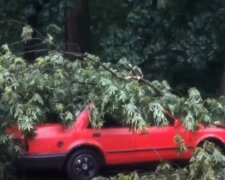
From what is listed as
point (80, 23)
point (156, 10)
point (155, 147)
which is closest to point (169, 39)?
point (156, 10)

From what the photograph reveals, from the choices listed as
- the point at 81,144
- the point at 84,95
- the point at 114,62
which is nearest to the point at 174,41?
the point at 114,62

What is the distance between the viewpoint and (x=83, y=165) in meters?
12.7

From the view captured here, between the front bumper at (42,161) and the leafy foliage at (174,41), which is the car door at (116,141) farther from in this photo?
the leafy foliage at (174,41)

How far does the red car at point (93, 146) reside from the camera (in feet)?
41.0

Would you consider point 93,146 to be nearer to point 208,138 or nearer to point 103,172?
point 103,172

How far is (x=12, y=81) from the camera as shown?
10.6m

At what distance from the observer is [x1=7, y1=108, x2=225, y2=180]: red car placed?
12.5 metres

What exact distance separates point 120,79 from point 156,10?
35.6ft

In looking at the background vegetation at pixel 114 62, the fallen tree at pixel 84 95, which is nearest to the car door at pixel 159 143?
the background vegetation at pixel 114 62

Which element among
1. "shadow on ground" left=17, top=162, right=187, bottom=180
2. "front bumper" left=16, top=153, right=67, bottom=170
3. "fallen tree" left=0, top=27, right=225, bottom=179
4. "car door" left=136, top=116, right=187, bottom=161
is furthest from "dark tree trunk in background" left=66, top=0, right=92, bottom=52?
"fallen tree" left=0, top=27, right=225, bottom=179

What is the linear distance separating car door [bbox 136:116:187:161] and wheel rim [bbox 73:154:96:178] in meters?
0.82

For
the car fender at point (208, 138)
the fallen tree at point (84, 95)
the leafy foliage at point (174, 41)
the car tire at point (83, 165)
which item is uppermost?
the leafy foliage at point (174, 41)

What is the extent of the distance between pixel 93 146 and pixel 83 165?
343mm

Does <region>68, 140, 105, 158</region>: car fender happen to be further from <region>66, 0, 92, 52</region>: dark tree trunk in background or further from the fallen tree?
<region>66, 0, 92, 52</region>: dark tree trunk in background
